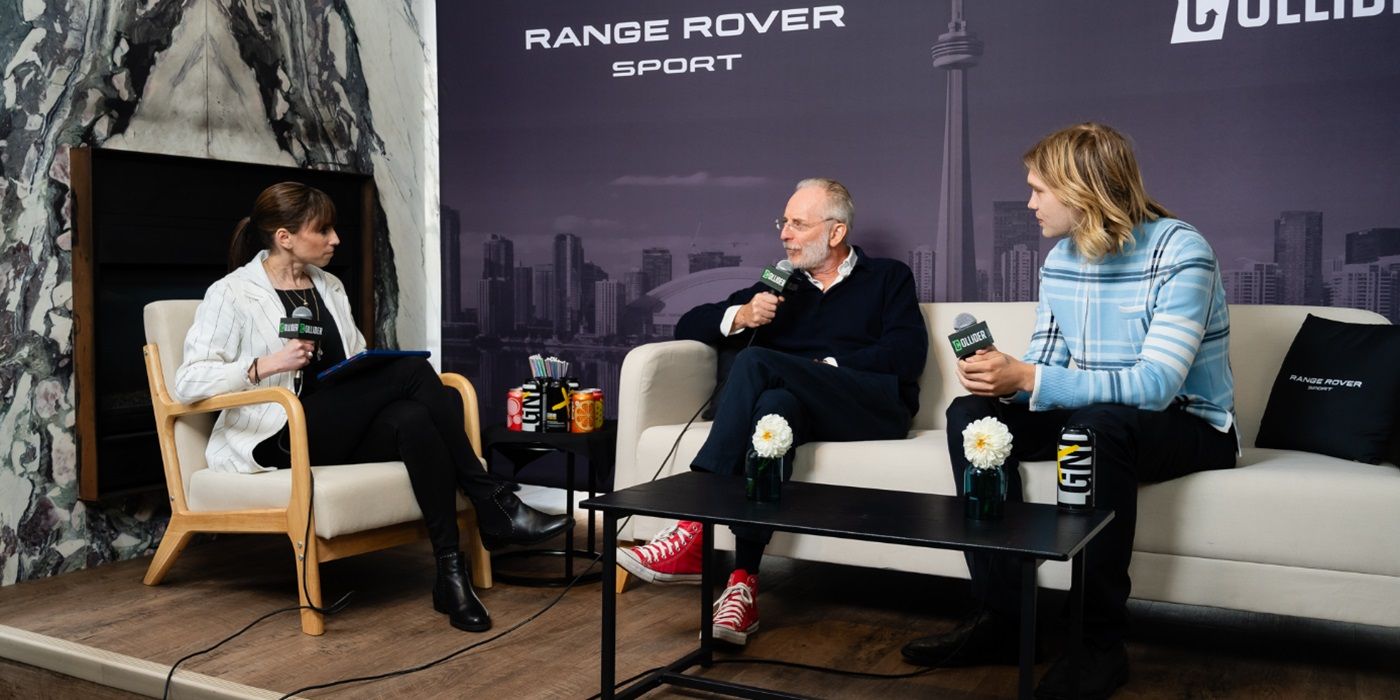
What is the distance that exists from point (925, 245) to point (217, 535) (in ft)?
7.65

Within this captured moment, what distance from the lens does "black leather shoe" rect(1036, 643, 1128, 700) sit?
7.42ft

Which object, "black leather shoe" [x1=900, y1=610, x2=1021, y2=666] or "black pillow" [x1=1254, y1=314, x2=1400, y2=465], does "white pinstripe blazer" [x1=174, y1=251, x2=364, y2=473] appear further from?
"black pillow" [x1=1254, y1=314, x2=1400, y2=465]

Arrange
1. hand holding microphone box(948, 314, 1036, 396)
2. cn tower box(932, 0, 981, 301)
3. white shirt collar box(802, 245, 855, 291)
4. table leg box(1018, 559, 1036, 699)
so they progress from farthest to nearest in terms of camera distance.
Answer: cn tower box(932, 0, 981, 301) < white shirt collar box(802, 245, 855, 291) < hand holding microphone box(948, 314, 1036, 396) < table leg box(1018, 559, 1036, 699)

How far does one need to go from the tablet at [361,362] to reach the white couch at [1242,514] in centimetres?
60

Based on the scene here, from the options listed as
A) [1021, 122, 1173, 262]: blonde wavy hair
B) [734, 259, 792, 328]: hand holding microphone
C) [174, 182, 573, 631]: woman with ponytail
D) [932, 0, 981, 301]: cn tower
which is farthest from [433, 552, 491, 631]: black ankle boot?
[932, 0, 981, 301]: cn tower

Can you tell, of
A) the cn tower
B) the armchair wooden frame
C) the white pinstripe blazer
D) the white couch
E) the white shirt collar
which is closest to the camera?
the white couch

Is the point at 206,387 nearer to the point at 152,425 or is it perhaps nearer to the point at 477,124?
the point at 152,425

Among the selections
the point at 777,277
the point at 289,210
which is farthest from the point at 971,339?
the point at 289,210

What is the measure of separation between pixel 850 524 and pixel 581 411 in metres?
1.39

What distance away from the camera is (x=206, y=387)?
9.52ft

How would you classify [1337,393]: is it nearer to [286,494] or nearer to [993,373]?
[993,373]

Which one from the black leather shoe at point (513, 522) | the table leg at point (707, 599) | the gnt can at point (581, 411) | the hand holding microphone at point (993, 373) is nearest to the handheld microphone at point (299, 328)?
the black leather shoe at point (513, 522)

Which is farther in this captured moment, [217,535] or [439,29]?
[439,29]

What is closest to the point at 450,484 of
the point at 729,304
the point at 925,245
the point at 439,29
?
the point at 729,304
